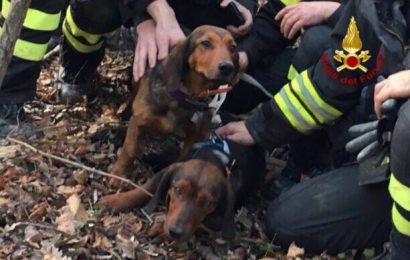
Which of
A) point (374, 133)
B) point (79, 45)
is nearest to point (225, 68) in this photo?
point (374, 133)

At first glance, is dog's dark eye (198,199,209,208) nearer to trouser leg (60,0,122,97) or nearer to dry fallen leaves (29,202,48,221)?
dry fallen leaves (29,202,48,221)

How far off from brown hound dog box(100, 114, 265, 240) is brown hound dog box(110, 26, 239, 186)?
24 centimetres

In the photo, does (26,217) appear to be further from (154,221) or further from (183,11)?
Answer: (183,11)

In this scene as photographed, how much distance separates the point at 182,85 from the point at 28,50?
2.91 feet

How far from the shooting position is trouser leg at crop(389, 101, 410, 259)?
10.4 ft

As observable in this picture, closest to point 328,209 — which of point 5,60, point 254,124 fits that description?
point 254,124

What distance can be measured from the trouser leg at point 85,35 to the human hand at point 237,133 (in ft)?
3.14

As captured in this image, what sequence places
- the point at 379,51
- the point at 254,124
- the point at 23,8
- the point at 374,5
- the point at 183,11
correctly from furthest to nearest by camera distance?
the point at 183,11 < the point at 254,124 < the point at 379,51 < the point at 374,5 < the point at 23,8

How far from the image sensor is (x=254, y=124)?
14.1 feet

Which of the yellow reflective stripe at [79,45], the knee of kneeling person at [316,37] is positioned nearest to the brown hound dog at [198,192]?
the knee of kneeling person at [316,37]

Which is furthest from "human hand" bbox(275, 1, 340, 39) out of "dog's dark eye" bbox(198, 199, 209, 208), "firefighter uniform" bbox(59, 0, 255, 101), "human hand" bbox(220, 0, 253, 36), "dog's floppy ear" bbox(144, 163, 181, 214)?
"dog's dark eye" bbox(198, 199, 209, 208)

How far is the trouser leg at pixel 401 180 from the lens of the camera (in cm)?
317

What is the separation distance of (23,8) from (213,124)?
1.52 meters

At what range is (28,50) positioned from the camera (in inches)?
173
